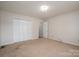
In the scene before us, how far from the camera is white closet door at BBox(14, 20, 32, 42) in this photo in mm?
3848

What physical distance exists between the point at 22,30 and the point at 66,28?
2.58 m

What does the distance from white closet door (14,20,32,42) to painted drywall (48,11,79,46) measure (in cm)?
156

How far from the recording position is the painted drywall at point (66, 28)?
3.11 metres

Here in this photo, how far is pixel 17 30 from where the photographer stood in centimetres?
388

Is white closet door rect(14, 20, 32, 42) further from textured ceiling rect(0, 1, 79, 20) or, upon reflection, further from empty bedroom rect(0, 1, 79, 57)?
textured ceiling rect(0, 1, 79, 20)

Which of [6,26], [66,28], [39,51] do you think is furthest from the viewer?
Result: [66,28]

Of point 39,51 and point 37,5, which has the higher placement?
point 37,5

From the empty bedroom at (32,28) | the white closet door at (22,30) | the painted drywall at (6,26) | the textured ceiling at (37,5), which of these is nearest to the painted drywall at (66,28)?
the empty bedroom at (32,28)

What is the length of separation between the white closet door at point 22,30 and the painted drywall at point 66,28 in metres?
1.56

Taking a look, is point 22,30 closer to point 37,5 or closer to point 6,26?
point 6,26

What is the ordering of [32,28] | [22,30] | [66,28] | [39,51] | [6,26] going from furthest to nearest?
1. [32,28]
2. [22,30]
3. [66,28]
4. [6,26]
5. [39,51]

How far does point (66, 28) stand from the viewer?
11.7 feet

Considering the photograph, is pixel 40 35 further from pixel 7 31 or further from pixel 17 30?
pixel 7 31

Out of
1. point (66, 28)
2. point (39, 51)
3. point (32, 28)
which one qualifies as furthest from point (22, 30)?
point (66, 28)
